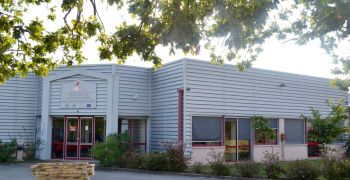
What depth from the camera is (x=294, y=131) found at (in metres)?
25.3

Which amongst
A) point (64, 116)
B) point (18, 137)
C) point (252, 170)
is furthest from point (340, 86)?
point (18, 137)

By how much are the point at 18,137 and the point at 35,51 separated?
42.9 feet

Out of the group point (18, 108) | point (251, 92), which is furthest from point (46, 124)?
point (251, 92)

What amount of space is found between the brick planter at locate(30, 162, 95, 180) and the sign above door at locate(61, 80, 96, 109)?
10699 millimetres

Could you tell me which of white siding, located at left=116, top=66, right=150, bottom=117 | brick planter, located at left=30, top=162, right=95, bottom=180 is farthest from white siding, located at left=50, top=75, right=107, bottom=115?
brick planter, located at left=30, top=162, right=95, bottom=180

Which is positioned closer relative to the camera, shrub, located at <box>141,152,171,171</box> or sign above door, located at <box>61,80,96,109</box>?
shrub, located at <box>141,152,171,171</box>

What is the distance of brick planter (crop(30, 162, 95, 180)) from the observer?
11273 millimetres

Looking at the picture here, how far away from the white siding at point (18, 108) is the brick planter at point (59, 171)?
525 inches

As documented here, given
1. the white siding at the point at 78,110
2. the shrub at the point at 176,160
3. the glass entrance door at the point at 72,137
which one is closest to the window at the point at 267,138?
the shrub at the point at 176,160

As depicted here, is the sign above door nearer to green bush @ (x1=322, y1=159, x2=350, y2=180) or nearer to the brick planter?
the brick planter

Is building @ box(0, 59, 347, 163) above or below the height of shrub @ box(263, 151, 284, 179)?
above

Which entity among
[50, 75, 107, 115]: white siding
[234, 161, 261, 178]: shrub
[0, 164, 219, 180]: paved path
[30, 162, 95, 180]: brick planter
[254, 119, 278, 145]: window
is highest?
[50, 75, 107, 115]: white siding

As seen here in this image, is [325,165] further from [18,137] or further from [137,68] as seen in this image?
[18,137]

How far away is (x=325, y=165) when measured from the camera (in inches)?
587
